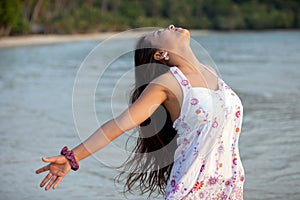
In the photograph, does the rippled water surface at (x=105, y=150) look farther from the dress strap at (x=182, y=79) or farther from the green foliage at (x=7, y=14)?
the green foliage at (x=7, y=14)

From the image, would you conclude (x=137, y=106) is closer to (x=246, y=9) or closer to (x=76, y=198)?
(x=76, y=198)

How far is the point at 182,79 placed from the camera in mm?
2957

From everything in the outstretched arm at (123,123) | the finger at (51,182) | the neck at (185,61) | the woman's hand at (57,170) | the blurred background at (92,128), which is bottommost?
the blurred background at (92,128)

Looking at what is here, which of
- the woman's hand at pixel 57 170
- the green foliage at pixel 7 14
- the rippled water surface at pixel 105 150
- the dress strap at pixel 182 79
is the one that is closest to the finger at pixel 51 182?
the woman's hand at pixel 57 170

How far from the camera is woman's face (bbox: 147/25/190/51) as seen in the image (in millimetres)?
2982

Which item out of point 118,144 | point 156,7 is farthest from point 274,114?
point 156,7

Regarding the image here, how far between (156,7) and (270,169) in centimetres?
11725

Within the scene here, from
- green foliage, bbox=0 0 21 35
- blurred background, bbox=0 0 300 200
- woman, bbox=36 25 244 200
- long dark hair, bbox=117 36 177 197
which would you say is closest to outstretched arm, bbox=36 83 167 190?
woman, bbox=36 25 244 200

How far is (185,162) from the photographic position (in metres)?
3.00

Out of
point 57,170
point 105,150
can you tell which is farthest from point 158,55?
point 105,150

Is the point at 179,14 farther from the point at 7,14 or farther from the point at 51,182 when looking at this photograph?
the point at 51,182

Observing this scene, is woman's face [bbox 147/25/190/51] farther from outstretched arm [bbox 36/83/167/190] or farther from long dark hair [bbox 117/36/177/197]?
outstretched arm [bbox 36/83/167/190]

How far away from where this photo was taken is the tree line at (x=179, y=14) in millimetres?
89000

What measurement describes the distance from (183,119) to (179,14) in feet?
411
